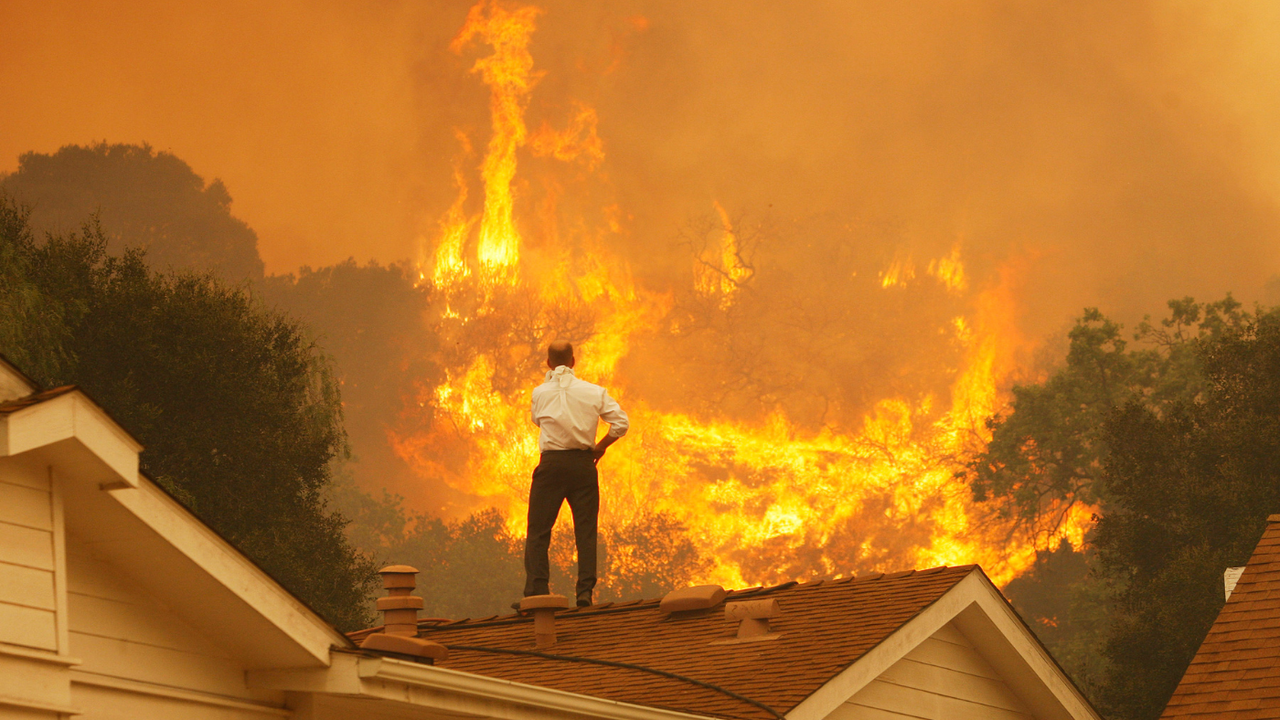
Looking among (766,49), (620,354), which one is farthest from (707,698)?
(766,49)

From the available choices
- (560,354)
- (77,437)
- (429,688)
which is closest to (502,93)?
(560,354)

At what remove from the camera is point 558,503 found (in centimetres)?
1185

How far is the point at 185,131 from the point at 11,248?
71430 mm

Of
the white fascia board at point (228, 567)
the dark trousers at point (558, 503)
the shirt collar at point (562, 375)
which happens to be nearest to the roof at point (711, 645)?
the dark trousers at point (558, 503)

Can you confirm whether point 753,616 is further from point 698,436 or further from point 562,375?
point 698,436

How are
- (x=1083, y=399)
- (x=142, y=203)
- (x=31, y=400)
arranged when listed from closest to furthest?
(x=31, y=400)
(x=1083, y=399)
(x=142, y=203)

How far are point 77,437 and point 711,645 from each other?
5694mm

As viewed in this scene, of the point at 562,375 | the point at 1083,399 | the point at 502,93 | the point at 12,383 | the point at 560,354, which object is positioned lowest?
the point at 12,383

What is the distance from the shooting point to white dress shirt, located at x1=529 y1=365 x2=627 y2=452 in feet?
38.5

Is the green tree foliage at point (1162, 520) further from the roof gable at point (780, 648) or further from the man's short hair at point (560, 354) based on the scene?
the man's short hair at point (560, 354)

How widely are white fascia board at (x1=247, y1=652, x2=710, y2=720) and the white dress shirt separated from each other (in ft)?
13.3

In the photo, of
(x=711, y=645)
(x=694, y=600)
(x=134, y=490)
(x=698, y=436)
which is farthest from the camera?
(x=698, y=436)

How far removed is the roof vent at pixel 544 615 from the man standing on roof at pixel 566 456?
2.26 feet

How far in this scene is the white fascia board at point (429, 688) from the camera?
21.8 feet
